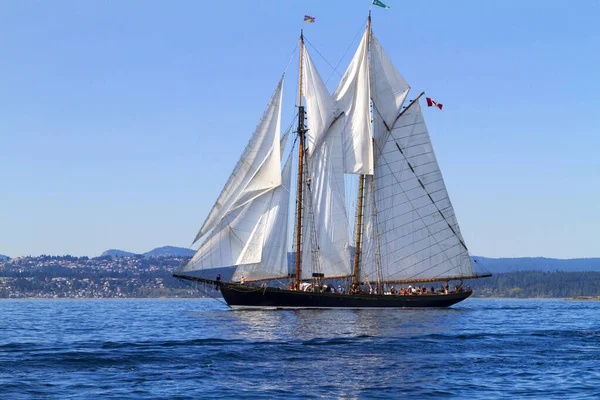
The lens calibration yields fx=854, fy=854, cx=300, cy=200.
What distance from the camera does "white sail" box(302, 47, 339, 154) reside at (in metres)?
86.8

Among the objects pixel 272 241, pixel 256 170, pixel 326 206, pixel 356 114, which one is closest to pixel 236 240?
pixel 272 241

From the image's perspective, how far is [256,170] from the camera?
8125 cm

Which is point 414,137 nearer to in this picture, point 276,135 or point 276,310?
point 276,135

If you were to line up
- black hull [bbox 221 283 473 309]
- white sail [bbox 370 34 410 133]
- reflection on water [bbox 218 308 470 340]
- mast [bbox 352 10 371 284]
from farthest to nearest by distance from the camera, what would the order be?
mast [bbox 352 10 371 284] → white sail [bbox 370 34 410 133] → black hull [bbox 221 283 473 309] → reflection on water [bbox 218 308 470 340]

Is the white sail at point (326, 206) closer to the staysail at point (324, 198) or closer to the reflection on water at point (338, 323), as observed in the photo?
the staysail at point (324, 198)

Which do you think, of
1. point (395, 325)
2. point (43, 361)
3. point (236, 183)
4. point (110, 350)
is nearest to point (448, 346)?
point (395, 325)

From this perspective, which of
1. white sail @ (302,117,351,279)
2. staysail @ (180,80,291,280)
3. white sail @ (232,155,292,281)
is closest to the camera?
staysail @ (180,80,291,280)

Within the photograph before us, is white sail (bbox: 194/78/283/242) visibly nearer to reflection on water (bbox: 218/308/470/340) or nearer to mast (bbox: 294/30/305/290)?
mast (bbox: 294/30/305/290)

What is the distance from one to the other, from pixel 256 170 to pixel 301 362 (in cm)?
3982

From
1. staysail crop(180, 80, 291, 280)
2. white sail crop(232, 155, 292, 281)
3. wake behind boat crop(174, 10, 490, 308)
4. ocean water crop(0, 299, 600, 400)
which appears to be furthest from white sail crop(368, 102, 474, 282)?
ocean water crop(0, 299, 600, 400)

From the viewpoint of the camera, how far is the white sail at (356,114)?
8975 centimetres

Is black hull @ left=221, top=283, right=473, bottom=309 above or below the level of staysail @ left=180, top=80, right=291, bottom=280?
below

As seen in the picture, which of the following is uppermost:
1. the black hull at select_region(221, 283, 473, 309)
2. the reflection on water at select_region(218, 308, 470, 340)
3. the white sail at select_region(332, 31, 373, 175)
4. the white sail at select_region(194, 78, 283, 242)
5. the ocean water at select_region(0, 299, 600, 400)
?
the white sail at select_region(332, 31, 373, 175)

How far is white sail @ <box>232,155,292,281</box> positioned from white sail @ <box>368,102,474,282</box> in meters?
12.0
